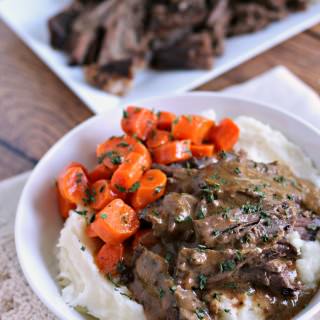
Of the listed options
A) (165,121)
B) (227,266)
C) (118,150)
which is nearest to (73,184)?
(118,150)

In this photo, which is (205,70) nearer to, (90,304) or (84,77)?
(84,77)

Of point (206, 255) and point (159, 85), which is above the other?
point (206, 255)

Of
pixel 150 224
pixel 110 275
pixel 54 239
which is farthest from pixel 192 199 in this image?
pixel 54 239

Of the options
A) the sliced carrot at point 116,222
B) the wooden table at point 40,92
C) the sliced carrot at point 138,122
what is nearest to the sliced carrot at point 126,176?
the sliced carrot at point 116,222

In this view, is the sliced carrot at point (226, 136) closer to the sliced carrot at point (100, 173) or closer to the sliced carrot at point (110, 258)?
the sliced carrot at point (100, 173)

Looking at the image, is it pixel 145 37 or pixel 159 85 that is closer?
pixel 159 85

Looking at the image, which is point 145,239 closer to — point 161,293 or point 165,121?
point 161,293
